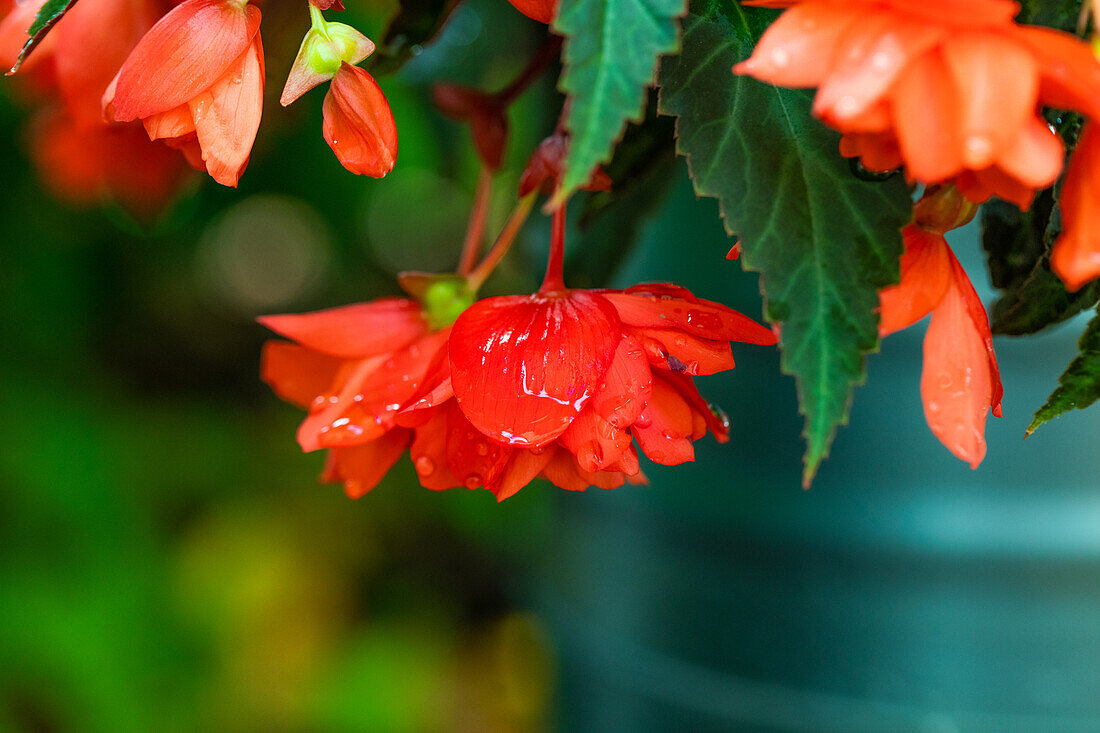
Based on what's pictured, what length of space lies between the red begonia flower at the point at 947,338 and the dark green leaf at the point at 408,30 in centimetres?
16

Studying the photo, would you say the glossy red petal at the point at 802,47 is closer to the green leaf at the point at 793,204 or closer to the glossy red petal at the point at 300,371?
the green leaf at the point at 793,204

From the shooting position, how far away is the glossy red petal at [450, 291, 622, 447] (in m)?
0.19

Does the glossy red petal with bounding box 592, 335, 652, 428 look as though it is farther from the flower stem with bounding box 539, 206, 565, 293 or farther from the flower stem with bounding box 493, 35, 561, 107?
the flower stem with bounding box 493, 35, 561, 107

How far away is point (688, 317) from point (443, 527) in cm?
95

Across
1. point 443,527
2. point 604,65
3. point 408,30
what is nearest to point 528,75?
point 408,30

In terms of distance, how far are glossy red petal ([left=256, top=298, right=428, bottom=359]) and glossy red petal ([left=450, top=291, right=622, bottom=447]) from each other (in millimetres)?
46

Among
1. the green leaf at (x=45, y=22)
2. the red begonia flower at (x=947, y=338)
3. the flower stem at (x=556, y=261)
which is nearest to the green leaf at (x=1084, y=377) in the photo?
the red begonia flower at (x=947, y=338)

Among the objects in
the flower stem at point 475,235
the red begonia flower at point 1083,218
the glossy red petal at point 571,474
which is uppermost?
the red begonia flower at point 1083,218

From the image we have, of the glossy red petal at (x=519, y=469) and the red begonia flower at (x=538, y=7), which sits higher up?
the red begonia flower at (x=538, y=7)

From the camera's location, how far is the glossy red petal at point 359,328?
9.6 inches

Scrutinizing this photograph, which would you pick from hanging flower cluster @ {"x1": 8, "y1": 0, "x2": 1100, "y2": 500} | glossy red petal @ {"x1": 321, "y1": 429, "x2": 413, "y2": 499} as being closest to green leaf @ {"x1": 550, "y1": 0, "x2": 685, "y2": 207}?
hanging flower cluster @ {"x1": 8, "y1": 0, "x2": 1100, "y2": 500}

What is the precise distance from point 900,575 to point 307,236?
0.82 metres

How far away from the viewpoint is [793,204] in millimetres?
187

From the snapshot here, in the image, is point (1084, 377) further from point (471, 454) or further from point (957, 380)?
point (471, 454)
